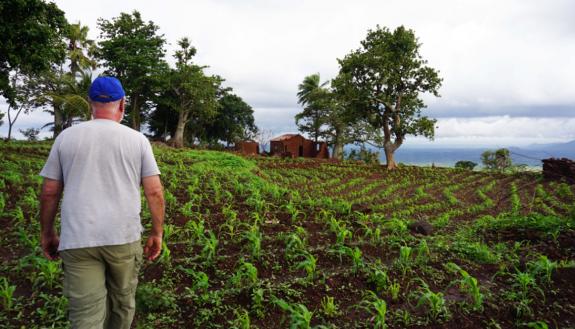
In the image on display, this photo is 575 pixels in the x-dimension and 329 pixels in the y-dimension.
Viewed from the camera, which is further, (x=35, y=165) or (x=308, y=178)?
(x=308, y=178)

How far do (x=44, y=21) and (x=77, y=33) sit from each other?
23.4m

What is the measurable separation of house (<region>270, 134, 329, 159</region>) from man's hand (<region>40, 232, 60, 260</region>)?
29.3 metres

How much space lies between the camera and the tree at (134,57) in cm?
3212

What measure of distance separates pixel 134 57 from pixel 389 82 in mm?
22874

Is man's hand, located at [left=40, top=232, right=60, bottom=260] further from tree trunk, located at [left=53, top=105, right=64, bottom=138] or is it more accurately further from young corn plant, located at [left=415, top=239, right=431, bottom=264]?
tree trunk, located at [left=53, top=105, right=64, bottom=138]

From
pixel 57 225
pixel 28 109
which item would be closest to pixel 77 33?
pixel 28 109

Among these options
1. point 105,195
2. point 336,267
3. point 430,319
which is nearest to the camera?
point 105,195

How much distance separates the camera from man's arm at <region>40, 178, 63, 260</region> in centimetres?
271

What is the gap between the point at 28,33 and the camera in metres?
11.4

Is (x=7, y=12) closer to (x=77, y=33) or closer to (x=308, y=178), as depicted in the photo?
(x=308, y=178)

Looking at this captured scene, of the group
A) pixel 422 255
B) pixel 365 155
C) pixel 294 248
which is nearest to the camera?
pixel 294 248

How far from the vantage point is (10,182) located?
8.62m

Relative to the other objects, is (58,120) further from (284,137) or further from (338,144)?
(338,144)

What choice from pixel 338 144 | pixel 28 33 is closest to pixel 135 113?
pixel 338 144
